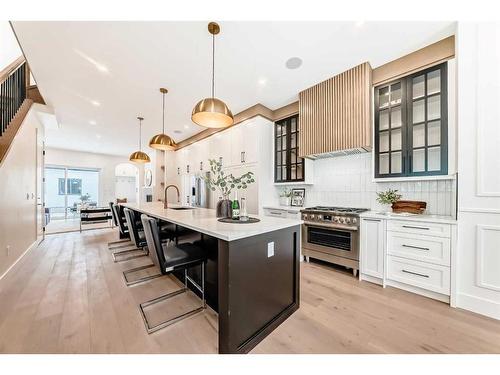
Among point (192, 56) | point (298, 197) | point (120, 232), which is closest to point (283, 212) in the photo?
point (298, 197)

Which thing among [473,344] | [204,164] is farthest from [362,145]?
[204,164]

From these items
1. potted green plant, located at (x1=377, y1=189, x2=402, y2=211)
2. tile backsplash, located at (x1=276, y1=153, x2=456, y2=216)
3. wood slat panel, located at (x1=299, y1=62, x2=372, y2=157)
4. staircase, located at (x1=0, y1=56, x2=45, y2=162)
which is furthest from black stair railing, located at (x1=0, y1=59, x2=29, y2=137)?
potted green plant, located at (x1=377, y1=189, x2=402, y2=211)

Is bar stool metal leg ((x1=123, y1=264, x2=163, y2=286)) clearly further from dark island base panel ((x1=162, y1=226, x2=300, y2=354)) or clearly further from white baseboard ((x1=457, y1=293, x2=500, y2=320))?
white baseboard ((x1=457, y1=293, x2=500, y2=320))

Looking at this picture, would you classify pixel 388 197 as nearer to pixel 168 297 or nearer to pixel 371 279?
pixel 371 279

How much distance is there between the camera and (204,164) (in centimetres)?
525

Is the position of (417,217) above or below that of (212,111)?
below

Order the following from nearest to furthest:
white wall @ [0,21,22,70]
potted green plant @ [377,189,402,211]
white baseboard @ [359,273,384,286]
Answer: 1. white baseboard @ [359,273,384,286]
2. potted green plant @ [377,189,402,211]
3. white wall @ [0,21,22,70]

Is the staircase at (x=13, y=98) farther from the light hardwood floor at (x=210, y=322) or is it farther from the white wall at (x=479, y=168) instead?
the white wall at (x=479, y=168)

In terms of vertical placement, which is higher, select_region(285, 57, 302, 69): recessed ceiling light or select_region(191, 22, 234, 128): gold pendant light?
select_region(285, 57, 302, 69): recessed ceiling light

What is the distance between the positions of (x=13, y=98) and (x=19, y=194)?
5.16 feet

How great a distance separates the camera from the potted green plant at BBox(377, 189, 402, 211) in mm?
2619

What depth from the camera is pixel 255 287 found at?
1.50 meters

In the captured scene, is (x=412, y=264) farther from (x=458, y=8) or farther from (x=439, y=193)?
(x=458, y=8)

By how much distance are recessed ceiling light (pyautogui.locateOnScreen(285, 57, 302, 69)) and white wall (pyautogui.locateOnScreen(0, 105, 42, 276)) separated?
388 centimetres
